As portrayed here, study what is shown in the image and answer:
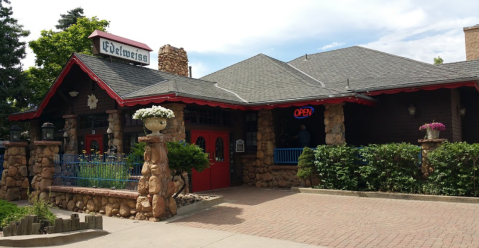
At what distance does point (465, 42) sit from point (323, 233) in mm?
15770

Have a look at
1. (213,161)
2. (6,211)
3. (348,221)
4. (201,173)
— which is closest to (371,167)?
(348,221)

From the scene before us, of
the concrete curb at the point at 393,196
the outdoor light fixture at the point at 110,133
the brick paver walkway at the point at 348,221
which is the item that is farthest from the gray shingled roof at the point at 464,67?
the outdoor light fixture at the point at 110,133

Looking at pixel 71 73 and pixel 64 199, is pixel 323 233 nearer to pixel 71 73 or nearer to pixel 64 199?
pixel 64 199

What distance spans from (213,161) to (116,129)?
11.6 feet

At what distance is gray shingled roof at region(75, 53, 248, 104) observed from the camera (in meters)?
11.3

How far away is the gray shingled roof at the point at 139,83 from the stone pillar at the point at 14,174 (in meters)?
3.56

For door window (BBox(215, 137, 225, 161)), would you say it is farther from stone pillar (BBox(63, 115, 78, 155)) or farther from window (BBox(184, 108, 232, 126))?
stone pillar (BBox(63, 115, 78, 155))

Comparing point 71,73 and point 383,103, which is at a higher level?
point 71,73

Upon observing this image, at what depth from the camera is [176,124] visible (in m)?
10.8

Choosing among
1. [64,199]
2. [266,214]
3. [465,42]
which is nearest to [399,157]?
[266,214]

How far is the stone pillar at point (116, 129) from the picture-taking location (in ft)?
41.7

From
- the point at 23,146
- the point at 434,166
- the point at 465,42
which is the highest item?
the point at 465,42

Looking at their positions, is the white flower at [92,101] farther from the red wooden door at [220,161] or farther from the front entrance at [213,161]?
the red wooden door at [220,161]

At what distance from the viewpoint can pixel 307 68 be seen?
58.9 ft
